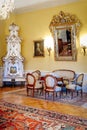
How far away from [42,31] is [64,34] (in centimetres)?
125

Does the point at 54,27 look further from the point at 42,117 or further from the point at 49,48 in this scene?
the point at 42,117

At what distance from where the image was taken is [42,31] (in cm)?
914

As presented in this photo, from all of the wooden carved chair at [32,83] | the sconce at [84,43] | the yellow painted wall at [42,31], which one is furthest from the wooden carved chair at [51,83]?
the sconce at [84,43]

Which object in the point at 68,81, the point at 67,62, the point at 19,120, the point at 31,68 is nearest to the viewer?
Result: the point at 19,120

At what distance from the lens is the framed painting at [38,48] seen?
9199 millimetres

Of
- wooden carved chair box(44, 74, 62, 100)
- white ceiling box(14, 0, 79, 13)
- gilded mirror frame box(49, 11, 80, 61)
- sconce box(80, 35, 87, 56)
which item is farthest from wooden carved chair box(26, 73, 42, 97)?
white ceiling box(14, 0, 79, 13)

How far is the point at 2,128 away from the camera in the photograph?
150 inches

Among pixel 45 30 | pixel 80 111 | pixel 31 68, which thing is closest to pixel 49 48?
pixel 45 30

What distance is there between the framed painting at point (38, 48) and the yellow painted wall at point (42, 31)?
0.20 metres

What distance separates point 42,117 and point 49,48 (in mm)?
4859

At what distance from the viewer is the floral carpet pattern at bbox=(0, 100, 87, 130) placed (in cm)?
392

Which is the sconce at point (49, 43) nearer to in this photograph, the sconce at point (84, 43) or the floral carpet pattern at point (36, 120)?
the sconce at point (84, 43)

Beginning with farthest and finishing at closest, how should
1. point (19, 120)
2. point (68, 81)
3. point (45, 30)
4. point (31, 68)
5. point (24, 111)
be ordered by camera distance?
point (31, 68) → point (45, 30) → point (68, 81) → point (24, 111) → point (19, 120)

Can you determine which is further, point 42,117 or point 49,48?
point 49,48
